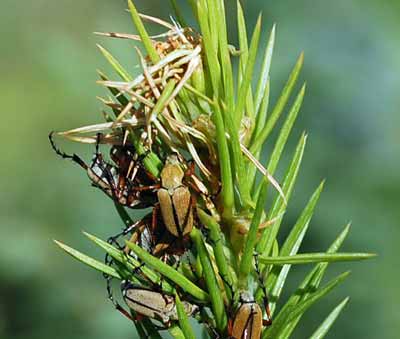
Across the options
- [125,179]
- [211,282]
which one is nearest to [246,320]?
[211,282]

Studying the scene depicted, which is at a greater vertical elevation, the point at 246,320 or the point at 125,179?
the point at 125,179

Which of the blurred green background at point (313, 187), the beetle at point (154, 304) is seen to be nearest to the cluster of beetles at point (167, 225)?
the beetle at point (154, 304)

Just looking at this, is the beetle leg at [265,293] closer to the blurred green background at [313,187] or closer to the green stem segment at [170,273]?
the green stem segment at [170,273]

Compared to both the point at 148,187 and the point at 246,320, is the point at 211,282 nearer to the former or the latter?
the point at 246,320

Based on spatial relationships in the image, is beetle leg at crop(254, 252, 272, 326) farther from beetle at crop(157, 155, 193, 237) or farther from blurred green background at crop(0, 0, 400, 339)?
blurred green background at crop(0, 0, 400, 339)

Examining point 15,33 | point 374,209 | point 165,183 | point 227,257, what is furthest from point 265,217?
point 15,33
